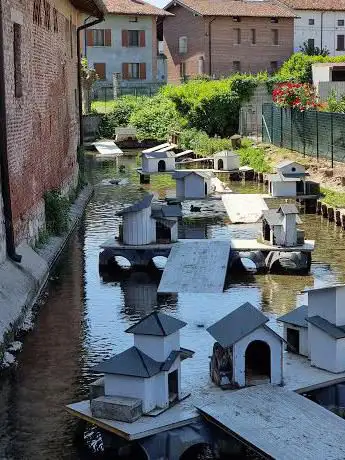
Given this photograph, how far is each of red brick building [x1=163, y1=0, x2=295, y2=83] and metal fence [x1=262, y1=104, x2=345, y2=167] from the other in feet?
91.7

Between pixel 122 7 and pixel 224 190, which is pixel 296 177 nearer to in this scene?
pixel 224 190

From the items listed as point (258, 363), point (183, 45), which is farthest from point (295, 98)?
point (183, 45)

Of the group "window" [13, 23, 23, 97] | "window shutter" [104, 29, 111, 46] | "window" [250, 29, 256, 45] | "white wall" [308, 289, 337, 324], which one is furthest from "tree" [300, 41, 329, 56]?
"white wall" [308, 289, 337, 324]

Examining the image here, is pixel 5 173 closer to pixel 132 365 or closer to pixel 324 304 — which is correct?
pixel 324 304

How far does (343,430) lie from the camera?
31.2ft

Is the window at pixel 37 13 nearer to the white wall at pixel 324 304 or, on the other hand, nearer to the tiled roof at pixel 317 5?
the white wall at pixel 324 304

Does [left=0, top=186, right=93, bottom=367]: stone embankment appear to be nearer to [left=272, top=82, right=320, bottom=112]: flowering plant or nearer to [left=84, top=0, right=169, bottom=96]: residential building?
[left=272, top=82, right=320, bottom=112]: flowering plant

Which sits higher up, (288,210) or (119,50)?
(119,50)

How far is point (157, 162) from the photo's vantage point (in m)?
35.5

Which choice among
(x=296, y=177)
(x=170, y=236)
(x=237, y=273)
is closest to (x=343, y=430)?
(x=237, y=273)

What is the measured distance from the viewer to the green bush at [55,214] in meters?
20.9

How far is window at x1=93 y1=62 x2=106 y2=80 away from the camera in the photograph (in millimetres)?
74938

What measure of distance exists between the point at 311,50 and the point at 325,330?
62.7 meters

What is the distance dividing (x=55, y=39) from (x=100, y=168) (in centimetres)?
1574
